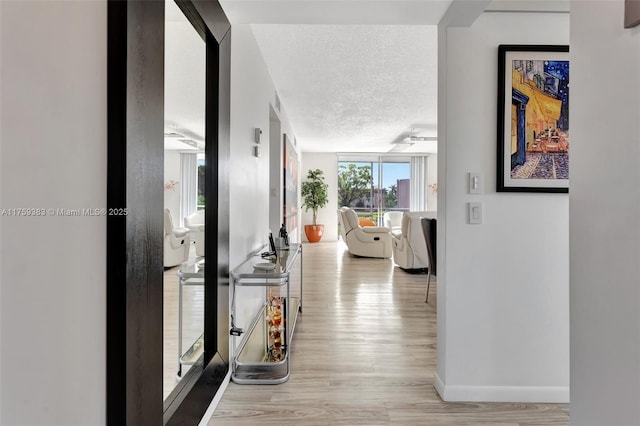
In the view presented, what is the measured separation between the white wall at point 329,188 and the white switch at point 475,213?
7.81 metres

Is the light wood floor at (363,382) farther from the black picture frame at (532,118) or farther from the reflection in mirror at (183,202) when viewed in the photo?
the black picture frame at (532,118)

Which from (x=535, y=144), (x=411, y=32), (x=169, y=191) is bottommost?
(x=169, y=191)

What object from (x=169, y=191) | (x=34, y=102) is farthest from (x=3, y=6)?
(x=169, y=191)

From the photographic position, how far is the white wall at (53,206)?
700 millimetres

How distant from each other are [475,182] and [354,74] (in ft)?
7.63

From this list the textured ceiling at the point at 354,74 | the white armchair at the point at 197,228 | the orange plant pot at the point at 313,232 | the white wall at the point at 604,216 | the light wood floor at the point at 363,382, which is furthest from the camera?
the orange plant pot at the point at 313,232

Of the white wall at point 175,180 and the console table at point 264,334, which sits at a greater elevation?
the white wall at point 175,180

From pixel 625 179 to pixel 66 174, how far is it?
1352 mm

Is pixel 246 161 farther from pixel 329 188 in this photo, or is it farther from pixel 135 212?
pixel 329 188

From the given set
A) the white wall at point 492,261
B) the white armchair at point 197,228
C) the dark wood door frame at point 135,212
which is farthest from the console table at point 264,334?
the white wall at point 492,261

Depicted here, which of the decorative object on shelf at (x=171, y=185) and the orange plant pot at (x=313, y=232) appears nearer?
the decorative object on shelf at (x=171, y=185)

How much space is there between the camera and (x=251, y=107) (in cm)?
274

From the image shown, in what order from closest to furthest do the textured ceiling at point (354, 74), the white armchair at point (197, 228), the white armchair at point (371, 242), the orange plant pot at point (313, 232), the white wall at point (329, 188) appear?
the white armchair at point (197, 228) < the textured ceiling at point (354, 74) < the white armchair at point (371, 242) < the orange plant pot at point (313, 232) < the white wall at point (329, 188)

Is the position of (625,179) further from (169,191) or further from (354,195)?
(354,195)
